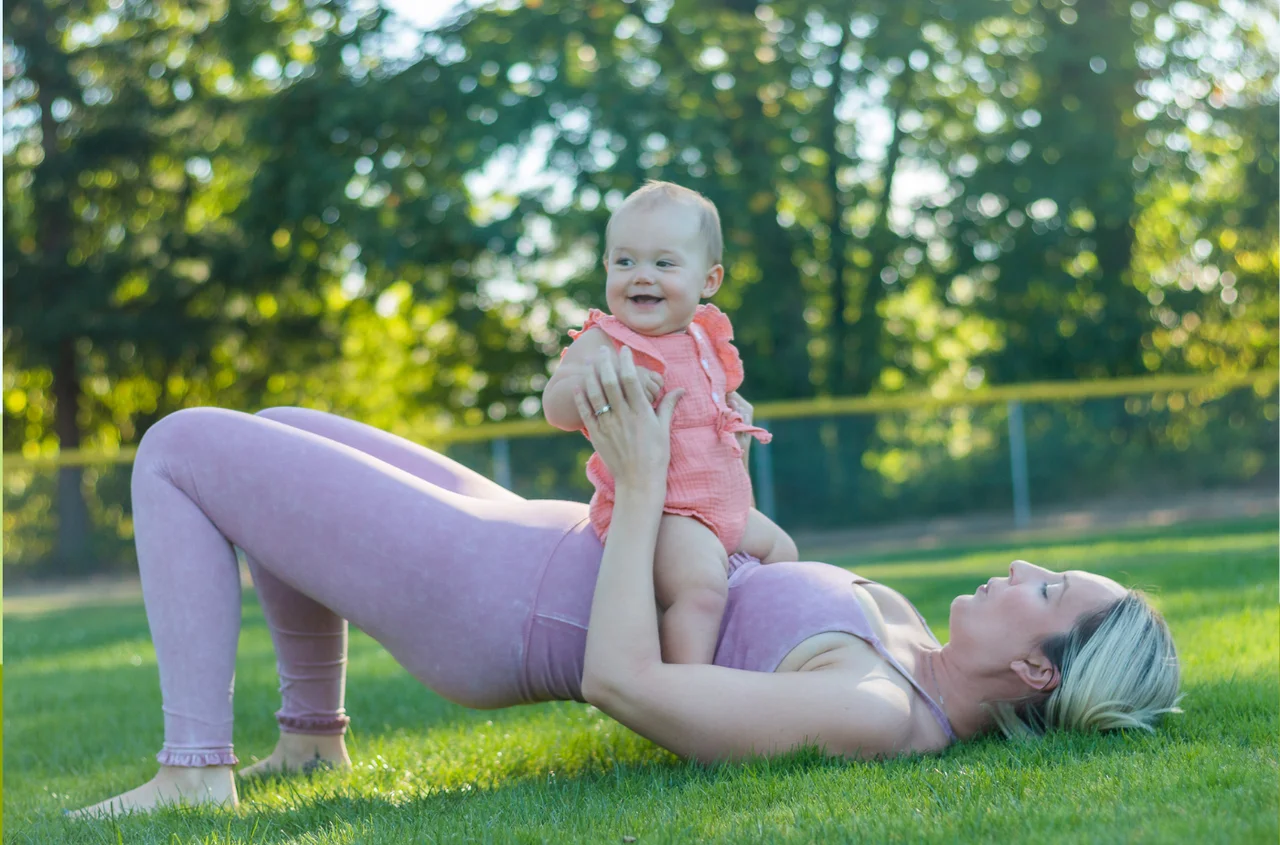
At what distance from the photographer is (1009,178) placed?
17922 mm

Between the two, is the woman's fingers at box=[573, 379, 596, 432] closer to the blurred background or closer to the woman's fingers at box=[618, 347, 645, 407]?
the woman's fingers at box=[618, 347, 645, 407]

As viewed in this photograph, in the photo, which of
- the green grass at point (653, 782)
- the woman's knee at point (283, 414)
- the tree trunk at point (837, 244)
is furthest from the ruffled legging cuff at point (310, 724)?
the tree trunk at point (837, 244)

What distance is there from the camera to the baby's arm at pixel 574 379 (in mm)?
2807

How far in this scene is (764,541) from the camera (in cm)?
317

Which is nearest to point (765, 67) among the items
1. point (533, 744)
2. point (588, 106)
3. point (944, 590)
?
point (588, 106)

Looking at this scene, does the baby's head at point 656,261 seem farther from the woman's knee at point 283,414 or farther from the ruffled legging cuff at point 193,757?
the ruffled legging cuff at point 193,757

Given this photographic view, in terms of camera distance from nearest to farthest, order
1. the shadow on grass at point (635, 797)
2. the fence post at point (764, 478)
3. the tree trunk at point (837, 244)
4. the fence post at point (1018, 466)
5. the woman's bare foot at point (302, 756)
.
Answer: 1. the shadow on grass at point (635, 797)
2. the woman's bare foot at point (302, 756)
3. the fence post at point (764, 478)
4. the fence post at point (1018, 466)
5. the tree trunk at point (837, 244)

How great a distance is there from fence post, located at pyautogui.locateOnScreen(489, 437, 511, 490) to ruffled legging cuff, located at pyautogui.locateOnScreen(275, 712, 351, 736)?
10703mm

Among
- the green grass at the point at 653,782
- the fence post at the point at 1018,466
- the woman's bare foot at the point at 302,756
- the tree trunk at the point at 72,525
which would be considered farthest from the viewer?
the tree trunk at the point at 72,525

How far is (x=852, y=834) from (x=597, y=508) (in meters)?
1.00

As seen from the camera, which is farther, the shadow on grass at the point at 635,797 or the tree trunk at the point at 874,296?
the tree trunk at the point at 874,296

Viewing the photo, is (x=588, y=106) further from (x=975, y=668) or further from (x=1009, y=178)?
(x=975, y=668)

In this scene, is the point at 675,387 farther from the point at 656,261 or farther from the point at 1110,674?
the point at 1110,674

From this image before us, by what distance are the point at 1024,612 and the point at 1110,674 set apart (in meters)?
0.24
